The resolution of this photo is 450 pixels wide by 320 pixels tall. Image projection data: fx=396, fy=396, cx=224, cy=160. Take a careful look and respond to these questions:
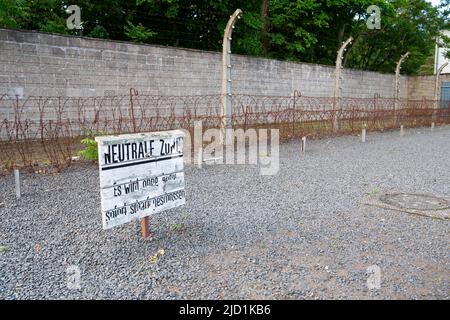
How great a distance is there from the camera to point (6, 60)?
8.74m

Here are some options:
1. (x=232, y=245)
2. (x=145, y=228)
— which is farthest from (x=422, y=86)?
(x=145, y=228)

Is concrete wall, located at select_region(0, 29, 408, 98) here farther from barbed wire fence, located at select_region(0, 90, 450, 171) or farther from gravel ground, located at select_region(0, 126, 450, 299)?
gravel ground, located at select_region(0, 126, 450, 299)

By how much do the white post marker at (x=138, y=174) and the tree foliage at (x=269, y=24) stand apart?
24.2 ft

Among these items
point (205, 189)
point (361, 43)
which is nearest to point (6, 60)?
point (205, 189)

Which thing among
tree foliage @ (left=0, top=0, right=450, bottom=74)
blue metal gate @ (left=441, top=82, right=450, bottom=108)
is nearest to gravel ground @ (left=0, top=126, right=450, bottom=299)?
tree foliage @ (left=0, top=0, right=450, bottom=74)

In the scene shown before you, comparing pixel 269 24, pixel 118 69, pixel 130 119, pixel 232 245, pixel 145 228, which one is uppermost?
pixel 269 24

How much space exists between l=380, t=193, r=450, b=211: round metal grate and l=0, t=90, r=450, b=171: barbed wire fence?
5096 millimetres

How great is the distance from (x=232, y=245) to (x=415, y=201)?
2778 millimetres

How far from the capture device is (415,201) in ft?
16.4

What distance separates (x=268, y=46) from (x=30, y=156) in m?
13.4

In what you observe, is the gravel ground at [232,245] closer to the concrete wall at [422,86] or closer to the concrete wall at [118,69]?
the concrete wall at [118,69]

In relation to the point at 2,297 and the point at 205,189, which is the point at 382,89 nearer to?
the point at 205,189

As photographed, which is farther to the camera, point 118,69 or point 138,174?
point 118,69

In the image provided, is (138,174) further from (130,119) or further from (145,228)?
(130,119)
